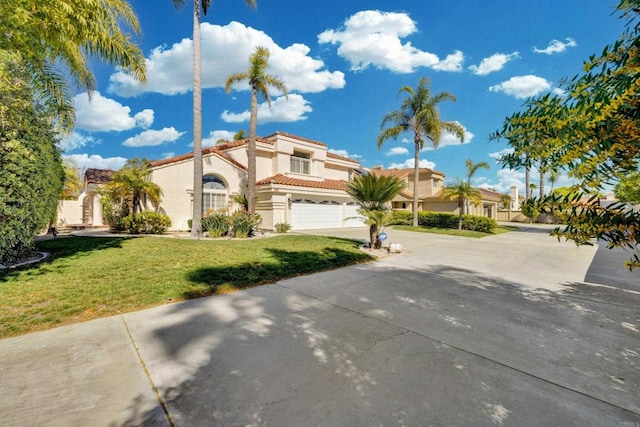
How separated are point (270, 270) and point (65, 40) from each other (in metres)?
7.96

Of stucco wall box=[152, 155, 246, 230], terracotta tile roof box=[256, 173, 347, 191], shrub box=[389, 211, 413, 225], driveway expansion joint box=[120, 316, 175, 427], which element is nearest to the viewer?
driveway expansion joint box=[120, 316, 175, 427]

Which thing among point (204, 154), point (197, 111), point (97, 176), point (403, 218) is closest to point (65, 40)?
point (197, 111)

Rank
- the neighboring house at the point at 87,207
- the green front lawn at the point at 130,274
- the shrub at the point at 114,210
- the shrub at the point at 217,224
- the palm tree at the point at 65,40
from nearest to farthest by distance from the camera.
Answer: the green front lawn at the point at 130,274, the palm tree at the point at 65,40, the shrub at the point at 217,224, the shrub at the point at 114,210, the neighboring house at the point at 87,207

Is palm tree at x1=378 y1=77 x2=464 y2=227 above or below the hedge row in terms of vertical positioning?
above

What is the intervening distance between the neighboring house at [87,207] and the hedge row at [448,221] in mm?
21167

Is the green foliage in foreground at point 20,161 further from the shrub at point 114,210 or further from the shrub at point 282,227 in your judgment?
the shrub at point 282,227

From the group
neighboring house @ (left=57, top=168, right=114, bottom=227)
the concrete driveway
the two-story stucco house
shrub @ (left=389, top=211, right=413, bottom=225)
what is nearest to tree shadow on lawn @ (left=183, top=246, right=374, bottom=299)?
the concrete driveway

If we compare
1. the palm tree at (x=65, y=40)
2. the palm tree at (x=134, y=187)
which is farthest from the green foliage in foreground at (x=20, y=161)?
the palm tree at (x=134, y=187)

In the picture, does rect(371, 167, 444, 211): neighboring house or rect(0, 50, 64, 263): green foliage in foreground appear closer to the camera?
rect(0, 50, 64, 263): green foliage in foreground

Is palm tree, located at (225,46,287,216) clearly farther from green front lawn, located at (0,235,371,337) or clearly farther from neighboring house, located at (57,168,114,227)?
neighboring house, located at (57,168,114,227)

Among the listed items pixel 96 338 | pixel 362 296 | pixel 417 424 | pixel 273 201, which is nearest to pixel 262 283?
pixel 362 296

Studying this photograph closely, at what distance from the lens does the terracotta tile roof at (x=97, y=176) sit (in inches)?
758

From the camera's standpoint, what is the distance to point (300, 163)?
73.2 feet

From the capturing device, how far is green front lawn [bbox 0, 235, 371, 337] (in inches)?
179
